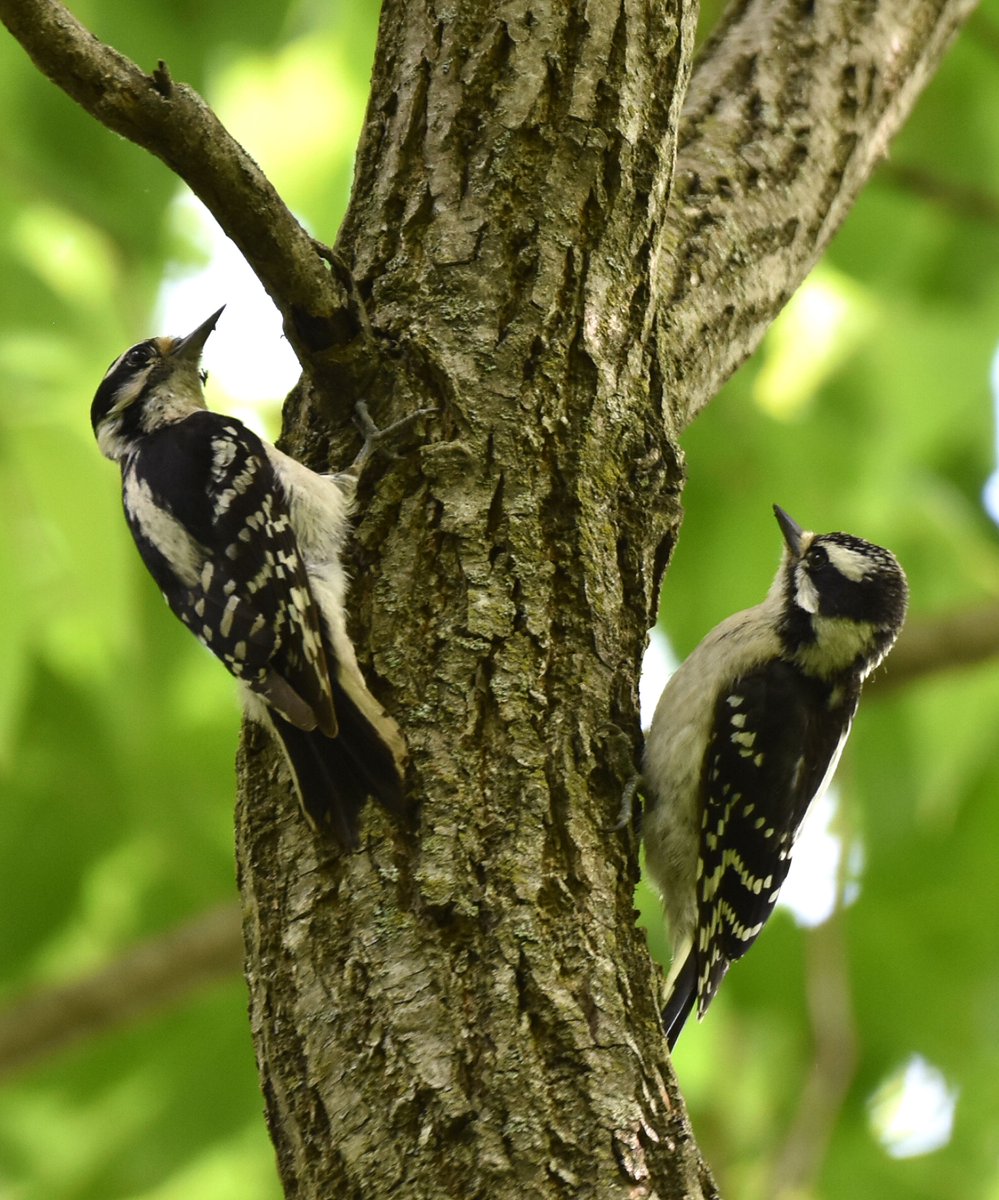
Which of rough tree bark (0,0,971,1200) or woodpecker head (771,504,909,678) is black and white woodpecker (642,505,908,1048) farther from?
rough tree bark (0,0,971,1200)

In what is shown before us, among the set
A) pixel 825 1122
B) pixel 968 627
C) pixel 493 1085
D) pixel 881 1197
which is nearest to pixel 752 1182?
pixel 881 1197

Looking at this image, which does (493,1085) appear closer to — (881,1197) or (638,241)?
(638,241)

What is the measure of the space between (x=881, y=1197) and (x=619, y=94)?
363 cm

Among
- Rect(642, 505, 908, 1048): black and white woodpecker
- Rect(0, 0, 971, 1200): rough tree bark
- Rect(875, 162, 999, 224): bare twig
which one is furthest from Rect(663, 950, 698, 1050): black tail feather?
Rect(875, 162, 999, 224): bare twig

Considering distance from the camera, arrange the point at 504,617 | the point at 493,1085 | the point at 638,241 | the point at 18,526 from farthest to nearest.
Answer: the point at 18,526, the point at 638,241, the point at 504,617, the point at 493,1085

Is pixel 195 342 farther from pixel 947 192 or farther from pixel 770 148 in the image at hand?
pixel 947 192

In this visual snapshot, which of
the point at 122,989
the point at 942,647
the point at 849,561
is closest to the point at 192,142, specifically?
the point at 849,561

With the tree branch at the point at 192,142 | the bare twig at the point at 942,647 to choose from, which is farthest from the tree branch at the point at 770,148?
the bare twig at the point at 942,647

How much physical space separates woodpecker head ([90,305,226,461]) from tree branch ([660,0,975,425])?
1730 mm

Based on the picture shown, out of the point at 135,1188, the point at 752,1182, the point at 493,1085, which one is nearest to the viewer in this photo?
the point at 493,1085

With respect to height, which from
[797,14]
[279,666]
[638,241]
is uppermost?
[797,14]

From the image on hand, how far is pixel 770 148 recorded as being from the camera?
409cm

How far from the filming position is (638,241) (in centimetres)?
326

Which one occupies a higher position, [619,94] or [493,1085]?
[619,94]
